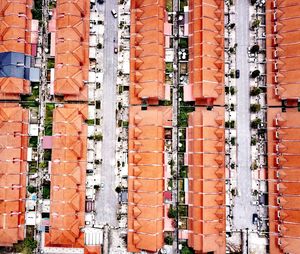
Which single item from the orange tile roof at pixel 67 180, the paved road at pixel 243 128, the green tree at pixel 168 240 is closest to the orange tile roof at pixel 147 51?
the orange tile roof at pixel 67 180

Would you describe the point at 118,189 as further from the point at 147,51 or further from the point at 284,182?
the point at 284,182

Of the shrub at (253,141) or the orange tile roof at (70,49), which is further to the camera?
the shrub at (253,141)

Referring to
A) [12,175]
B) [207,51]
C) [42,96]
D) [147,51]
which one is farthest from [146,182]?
[207,51]

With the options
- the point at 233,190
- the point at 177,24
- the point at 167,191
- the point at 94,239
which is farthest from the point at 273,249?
the point at 177,24

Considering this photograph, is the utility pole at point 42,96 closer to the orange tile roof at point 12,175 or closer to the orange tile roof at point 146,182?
the orange tile roof at point 12,175

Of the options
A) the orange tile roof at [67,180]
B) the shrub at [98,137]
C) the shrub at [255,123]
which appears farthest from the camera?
the shrub at [98,137]

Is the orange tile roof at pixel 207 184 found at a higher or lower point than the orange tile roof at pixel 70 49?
lower

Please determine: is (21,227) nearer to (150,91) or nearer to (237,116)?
(150,91)
